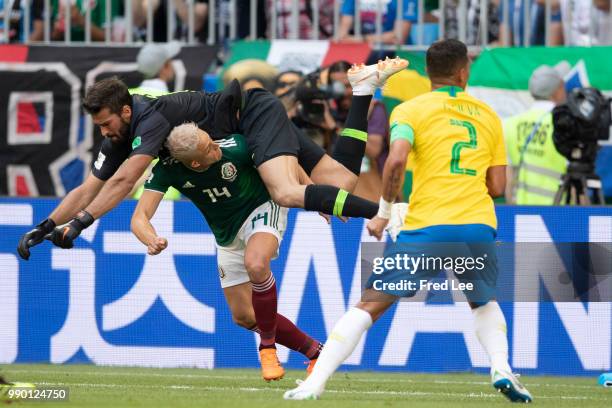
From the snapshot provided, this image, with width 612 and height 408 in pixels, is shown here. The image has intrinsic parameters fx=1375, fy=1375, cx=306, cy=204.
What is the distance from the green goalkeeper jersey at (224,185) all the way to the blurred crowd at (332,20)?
4846mm

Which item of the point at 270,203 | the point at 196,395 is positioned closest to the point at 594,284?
the point at 270,203

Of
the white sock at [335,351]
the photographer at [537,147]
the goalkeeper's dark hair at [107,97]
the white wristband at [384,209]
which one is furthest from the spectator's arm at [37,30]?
the white sock at [335,351]

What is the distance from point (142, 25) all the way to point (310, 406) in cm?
810

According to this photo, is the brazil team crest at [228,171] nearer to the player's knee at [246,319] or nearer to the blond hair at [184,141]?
the blond hair at [184,141]

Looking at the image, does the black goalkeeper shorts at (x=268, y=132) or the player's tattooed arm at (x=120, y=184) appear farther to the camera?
the black goalkeeper shorts at (x=268, y=132)

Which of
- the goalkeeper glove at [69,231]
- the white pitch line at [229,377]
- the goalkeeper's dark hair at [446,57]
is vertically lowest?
the white pitch line at [229,377]

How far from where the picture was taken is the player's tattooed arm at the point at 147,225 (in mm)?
9078

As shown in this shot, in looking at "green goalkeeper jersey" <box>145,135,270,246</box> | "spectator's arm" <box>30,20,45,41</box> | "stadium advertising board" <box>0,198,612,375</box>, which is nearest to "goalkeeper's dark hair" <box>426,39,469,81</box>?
"green goalkeeper jersey" <box>145,135,270,246</box>

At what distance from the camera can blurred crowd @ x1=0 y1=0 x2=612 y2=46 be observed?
1462 cm

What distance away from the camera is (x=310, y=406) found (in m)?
7.91

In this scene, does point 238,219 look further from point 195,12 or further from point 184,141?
point 195,12

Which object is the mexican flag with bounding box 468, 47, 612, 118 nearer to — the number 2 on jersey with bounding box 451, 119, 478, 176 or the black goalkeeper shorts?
the black goalkeeper shorts

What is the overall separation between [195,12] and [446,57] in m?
6.97

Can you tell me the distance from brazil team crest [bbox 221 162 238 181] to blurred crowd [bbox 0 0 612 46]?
5.07 m
